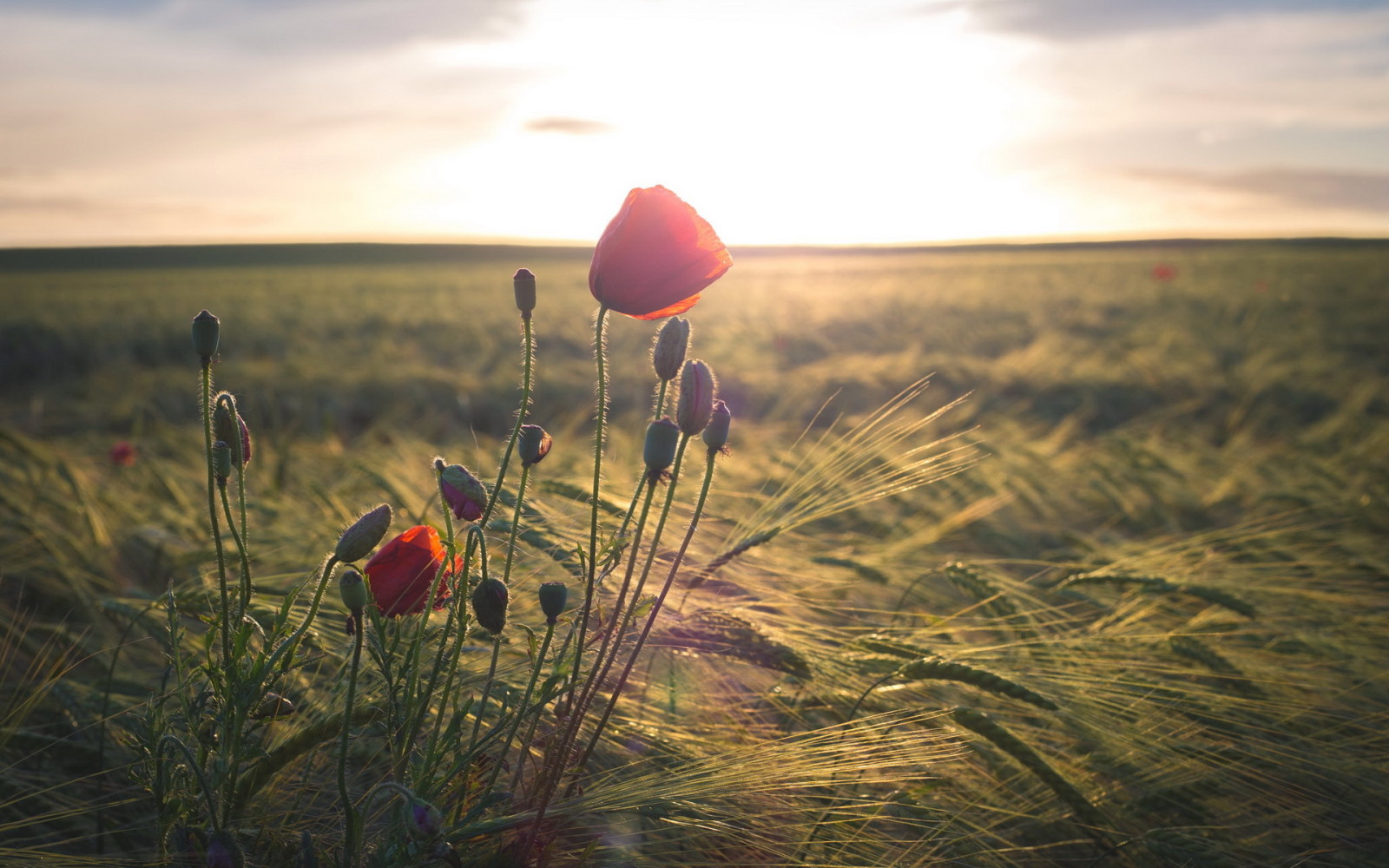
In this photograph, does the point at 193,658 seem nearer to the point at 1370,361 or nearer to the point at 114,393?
the point at 114,393

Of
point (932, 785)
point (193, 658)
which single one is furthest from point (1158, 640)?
point (193, 658)

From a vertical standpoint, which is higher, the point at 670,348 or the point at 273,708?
the point at 670,348

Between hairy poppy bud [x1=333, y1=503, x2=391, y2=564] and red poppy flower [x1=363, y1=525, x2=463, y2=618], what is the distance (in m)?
0.04

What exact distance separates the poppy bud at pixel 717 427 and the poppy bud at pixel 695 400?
0.02 meters

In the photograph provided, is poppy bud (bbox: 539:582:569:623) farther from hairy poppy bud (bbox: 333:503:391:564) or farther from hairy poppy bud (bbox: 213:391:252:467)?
hairy poppy bud (bbox: 213:391:252:467)

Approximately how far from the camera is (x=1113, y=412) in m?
7.38

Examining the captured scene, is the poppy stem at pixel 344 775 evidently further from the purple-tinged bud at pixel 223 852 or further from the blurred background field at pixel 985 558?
the blurred background field at pixel 985 558

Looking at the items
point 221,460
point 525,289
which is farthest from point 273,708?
point 525,289

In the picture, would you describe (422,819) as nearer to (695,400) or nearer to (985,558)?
(695,400)

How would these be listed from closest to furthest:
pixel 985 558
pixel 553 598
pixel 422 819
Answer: pixel 422 819, pixel 553 598, pixel 985 558

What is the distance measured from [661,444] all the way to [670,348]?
96mm

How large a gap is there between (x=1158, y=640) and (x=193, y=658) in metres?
1.40

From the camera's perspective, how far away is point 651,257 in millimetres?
812

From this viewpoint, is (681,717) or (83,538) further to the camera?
(83,538)
